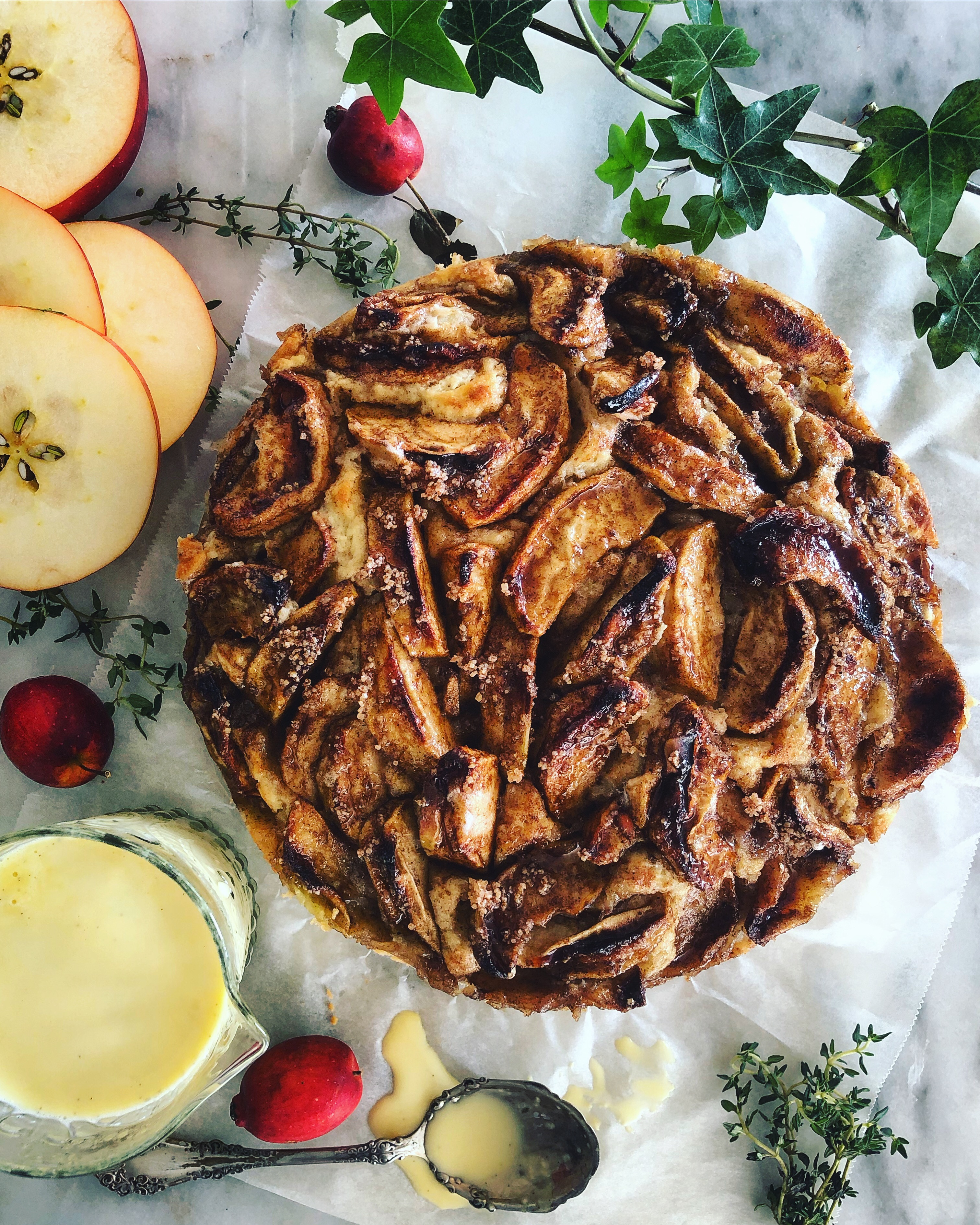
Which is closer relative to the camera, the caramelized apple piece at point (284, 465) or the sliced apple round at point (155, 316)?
the caramelized apple piece at point (284, 465)

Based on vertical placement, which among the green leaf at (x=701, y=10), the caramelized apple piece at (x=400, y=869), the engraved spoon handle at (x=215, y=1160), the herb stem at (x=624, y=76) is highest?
the green leaf at (x=701, y=10)

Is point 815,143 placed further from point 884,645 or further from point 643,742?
point 643,742

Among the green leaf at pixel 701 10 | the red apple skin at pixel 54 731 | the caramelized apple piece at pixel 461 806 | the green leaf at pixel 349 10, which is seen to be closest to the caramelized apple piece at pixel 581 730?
the caramelized apple piece at pixel 461 806

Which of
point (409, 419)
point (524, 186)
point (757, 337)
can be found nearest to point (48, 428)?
point (409, 419)

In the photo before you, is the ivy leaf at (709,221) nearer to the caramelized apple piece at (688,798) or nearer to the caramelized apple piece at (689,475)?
the caramelized apple piece at (689,475)

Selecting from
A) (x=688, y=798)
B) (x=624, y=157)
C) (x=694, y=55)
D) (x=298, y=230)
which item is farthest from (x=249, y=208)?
(x=688, y=798)

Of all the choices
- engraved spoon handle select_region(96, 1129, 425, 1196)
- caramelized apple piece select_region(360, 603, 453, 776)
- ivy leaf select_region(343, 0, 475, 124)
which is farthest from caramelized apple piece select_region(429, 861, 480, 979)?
ivy leaf select_region(343, 0, 475, 124)

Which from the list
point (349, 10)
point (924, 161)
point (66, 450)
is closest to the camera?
point (349, 10)

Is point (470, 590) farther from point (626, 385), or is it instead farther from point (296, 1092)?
point (296, 1092)
